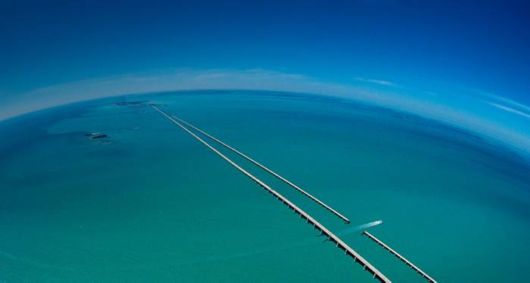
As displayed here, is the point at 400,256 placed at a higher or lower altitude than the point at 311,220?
lower

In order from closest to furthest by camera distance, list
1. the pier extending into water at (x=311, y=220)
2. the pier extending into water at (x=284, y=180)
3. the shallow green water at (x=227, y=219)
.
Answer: the pier extending into water at (x=311, y=220)
the shallow green water at (x=227, y=219)
the pier extending into water at (x=284, y=180)

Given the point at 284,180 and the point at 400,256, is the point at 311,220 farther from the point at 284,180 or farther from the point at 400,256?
the point at 284,180

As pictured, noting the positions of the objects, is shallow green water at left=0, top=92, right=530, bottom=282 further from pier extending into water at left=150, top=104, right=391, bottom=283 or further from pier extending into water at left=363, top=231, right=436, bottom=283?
pier extending into water at left=150, top=104, right=391, bottom=283

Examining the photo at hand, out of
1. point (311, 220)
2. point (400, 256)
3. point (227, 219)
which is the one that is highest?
point (311, 220)

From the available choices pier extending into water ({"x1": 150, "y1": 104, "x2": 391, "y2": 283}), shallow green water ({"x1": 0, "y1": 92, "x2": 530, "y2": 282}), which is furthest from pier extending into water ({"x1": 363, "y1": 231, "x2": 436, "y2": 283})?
pier extending into water ({"x1": 150, "y1": 104, "x2": 391, "y2": 283})

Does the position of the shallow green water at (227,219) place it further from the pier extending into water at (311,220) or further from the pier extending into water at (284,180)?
the pier extending into water at (284,180)

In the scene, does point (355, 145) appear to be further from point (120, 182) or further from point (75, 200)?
point (75, 200)

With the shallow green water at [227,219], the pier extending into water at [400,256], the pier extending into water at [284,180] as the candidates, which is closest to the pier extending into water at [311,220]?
the shallow green water at [227,219]

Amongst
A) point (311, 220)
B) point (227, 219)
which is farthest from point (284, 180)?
point (311, 220)

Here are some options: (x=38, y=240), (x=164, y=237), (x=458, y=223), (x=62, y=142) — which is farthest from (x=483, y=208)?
(x=62, y=142)
